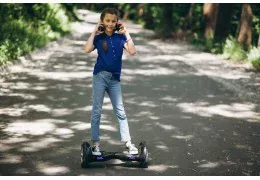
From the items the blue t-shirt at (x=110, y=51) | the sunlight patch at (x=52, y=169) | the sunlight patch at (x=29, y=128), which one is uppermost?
the blue t-shirt at (x=110, y=51)

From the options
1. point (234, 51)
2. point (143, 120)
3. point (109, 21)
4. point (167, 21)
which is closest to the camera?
point (109, 21)

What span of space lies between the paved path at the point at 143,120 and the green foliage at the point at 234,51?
1.88 metres

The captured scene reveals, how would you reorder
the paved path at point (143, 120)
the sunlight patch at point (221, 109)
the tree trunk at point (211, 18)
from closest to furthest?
1. the paved path at point (143, 120)
2. the sunlight patch at point (221, 109)
3. the tree trunk at point (211, 18)

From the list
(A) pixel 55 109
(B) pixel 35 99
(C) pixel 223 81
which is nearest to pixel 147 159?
(A) pixel 55 109

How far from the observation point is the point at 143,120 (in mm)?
8195

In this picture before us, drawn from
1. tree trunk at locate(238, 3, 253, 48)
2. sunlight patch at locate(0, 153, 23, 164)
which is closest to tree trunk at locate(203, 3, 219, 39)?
tree trunk at locate(238, 3, 253, 48)

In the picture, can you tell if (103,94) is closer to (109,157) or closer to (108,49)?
(108,49)

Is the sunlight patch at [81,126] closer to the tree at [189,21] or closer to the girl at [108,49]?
the girl at [108,49]

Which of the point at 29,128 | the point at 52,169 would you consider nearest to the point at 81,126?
the point at 29,128

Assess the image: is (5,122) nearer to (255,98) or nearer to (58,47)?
(255,98)

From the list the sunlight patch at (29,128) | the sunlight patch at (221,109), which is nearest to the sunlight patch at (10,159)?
the sunlight patch at (29,128)

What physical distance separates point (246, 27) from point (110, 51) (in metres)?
13.4

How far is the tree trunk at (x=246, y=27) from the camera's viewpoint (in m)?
17.2
